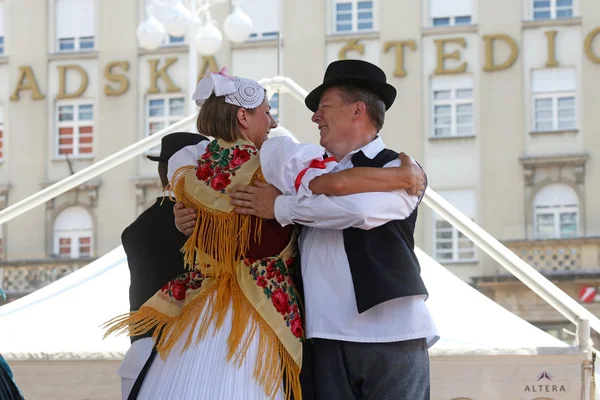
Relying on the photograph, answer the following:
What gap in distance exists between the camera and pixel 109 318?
16.9 feet

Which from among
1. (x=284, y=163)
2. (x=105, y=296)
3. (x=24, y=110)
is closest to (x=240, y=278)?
(x=284, y=163)

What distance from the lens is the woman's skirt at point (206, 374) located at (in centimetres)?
315

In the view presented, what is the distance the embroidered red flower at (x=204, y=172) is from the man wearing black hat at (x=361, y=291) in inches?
6.1

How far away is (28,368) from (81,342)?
0.23m

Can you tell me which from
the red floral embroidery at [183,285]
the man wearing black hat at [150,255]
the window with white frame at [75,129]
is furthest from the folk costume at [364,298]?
the window with white frame at [75,129]

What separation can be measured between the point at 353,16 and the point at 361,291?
25.5 m

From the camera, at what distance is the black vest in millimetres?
3137

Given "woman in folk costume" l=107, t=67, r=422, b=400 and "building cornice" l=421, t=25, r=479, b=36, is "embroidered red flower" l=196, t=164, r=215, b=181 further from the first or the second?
"building cornice" l=421, t=25, r=479, b=36

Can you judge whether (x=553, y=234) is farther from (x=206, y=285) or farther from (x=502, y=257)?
(x=206, y=285)

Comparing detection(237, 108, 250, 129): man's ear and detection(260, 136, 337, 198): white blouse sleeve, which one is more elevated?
detection(237, 108, 250, 129): man's ear

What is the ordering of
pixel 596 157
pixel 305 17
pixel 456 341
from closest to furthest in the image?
pixel 456 341 < pixel 596 157 < pixel 305 17

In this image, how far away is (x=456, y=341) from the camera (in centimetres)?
467

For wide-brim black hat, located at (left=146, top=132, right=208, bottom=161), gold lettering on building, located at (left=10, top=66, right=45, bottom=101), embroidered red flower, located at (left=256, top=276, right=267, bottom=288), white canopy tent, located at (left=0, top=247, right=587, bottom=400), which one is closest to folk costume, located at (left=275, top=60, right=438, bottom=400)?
embroidered red flower, located at (left=256, top=276, right=267, bottom=288)

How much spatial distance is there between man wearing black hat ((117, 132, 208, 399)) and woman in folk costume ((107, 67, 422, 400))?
56 cm
